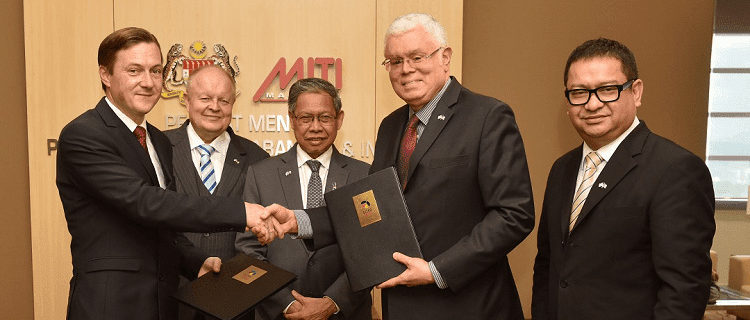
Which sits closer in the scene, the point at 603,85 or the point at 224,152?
the point at 603,85

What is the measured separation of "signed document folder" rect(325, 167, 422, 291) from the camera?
72.6 inches

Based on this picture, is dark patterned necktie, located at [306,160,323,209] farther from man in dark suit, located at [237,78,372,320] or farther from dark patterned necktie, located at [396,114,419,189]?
dark patterned necktie, located at [396,114,419,189]

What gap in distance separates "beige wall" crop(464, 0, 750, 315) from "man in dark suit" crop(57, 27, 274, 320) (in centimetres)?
301

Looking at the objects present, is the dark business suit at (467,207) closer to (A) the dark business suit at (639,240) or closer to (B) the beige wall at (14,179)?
(A) the dark business suit at (639,240)

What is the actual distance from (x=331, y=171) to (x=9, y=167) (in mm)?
3048

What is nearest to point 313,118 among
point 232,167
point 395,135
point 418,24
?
point 232,167

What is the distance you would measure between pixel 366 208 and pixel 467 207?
0.34 meters

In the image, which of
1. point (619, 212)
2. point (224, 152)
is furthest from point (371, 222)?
point (224, 152)

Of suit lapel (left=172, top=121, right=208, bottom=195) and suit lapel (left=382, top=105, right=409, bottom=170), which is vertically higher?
suit lapel (left=382, top=105, right=409, bottom=170)

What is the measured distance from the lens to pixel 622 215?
176 centimetres

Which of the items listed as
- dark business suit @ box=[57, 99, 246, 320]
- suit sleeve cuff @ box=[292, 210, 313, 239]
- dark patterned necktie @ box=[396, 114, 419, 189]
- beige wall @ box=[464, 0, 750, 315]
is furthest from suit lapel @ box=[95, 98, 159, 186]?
beige wall @ box=[464, 0, 750, 315]

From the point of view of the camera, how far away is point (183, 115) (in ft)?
13.2

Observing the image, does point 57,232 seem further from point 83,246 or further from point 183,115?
point 83,246

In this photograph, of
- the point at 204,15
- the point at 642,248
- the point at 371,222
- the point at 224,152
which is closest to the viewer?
the point at 642,248
